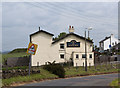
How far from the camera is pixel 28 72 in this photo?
26.0 m

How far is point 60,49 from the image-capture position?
52.8 m

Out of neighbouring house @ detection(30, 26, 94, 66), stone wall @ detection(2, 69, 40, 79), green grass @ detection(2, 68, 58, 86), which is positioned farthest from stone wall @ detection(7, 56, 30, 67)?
stone wall @ detection(2, 69, 40, 79)

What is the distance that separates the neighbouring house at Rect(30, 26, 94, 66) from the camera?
51438 mm

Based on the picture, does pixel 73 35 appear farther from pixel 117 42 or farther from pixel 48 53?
pixel 117 42

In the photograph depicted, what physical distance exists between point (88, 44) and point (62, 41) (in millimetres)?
6236

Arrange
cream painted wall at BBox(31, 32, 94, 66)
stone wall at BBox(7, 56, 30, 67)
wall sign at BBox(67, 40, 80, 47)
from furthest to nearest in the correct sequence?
wall sign at BBox(67, 40, 80, 47), stone wall at BBox(7, 56, 30, 67), cream painted wall at BBox(31, 32, 94, 66)

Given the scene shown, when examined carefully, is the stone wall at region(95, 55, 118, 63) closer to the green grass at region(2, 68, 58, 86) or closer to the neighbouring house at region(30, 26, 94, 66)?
the neighbouring house at region(30, 26, 94, 66)

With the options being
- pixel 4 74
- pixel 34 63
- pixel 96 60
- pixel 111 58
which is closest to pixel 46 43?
pixel 34 63

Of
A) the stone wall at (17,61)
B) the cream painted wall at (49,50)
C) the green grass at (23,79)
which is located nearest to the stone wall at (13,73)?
the green grass at (23,79)

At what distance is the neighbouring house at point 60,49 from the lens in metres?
51.4

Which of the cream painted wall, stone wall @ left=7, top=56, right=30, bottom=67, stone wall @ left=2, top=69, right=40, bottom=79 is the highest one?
the cream painted wall

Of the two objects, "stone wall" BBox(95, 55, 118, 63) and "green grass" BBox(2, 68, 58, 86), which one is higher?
"stone wall" BBox(95, 55, 118, 63)

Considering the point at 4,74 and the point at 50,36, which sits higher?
the point at 50,36

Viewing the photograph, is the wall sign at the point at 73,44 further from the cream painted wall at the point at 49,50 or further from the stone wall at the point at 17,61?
the stone wall at the point at 17,61
